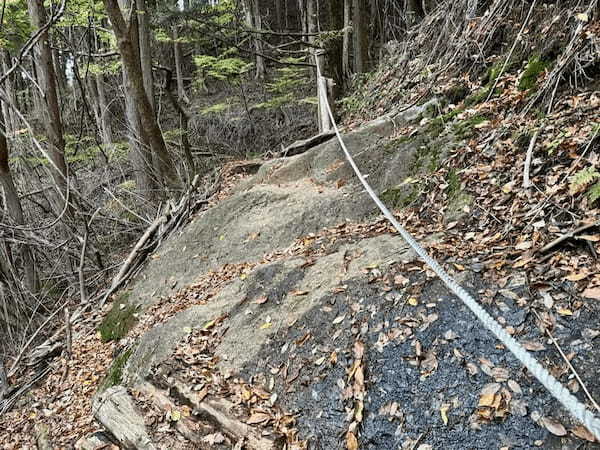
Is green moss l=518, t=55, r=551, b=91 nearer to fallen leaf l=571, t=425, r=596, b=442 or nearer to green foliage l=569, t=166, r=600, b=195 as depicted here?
green foliage l=569, t=166, r=600, b=195

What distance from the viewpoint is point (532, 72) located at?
4590 mm

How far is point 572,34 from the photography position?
14.2 feet

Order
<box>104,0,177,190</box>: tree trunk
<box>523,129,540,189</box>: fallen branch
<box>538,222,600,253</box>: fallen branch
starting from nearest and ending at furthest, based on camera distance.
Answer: <box>538,222,600,253</box>: fallen branch → <box>523,129,540,189</box>: fallen branch → <box>104,0,177,190</box>: tree trunk

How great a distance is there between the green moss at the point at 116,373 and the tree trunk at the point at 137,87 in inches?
184

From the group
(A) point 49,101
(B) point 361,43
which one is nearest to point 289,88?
(B) point 361,43

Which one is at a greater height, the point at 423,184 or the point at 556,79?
the point at 556,79

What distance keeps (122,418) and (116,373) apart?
0.94m

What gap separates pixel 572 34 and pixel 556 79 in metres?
0.61

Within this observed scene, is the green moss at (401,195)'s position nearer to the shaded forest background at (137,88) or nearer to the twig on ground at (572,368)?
the shaded forest background at (137,88)

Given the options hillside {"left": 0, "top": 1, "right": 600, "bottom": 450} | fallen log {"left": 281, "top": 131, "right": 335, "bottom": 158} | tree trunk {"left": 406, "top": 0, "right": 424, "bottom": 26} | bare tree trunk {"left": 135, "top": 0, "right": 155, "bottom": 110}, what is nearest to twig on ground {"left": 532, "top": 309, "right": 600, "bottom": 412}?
hillside {"left": 0, "top": 1, "right": 600, "bottom": 450}

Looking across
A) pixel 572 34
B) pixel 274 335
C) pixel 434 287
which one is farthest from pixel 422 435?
pixel 572 34

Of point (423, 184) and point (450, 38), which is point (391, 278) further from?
point (450, 38)

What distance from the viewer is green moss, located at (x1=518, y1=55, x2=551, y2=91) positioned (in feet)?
14.8

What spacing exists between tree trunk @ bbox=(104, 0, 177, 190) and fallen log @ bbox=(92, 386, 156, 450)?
542 centimetres
